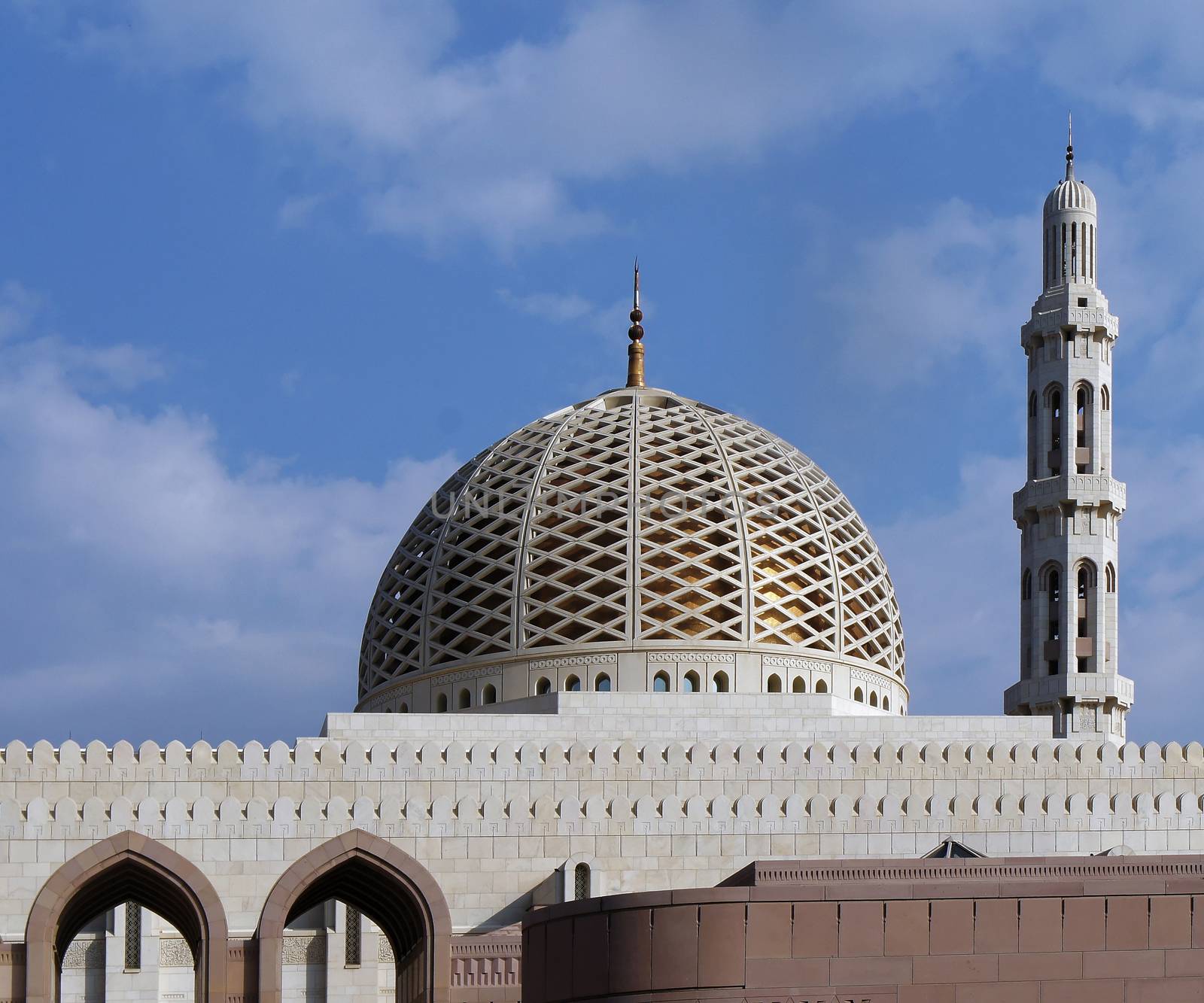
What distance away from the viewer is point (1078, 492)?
113ft

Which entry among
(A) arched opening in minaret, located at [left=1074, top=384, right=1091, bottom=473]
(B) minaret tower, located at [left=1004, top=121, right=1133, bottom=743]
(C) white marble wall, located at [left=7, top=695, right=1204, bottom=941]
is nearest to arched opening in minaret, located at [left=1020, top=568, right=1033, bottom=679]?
(B) minaret tower, located at [left=1004, top=121, right=1133, bottom=743]

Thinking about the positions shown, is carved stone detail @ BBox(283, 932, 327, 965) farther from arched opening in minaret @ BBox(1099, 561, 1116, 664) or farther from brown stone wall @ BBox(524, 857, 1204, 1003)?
brown stone wall @ BBox(524, 857, 1204, 1003)

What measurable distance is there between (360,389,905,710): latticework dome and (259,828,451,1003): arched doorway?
6.37 m

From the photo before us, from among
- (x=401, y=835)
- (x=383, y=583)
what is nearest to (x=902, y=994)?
(x=401, y=835)

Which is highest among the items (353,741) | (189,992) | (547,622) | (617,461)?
(617,461)

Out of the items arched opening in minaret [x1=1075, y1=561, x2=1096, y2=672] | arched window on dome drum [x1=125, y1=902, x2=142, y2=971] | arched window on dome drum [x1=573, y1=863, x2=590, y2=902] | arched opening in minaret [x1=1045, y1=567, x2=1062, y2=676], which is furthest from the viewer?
arched window on dome drum [x1=125, y1=902, x2=142, y2=971]

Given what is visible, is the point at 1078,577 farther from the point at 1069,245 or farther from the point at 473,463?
the point at 473,463

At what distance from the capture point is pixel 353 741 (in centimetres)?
2780

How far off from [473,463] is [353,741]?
374 inches

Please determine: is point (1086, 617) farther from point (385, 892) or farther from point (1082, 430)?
point (385, 892)

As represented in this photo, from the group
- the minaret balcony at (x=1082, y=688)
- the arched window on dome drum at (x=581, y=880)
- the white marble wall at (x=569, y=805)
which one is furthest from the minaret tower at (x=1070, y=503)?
the arched window on dome drum at (x=581, y=880)

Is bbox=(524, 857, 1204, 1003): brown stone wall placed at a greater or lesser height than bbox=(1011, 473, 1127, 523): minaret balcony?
lesser

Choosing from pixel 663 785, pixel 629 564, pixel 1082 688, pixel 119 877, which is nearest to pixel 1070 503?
pixel 1082 688

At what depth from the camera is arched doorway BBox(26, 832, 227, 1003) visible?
26000mm
